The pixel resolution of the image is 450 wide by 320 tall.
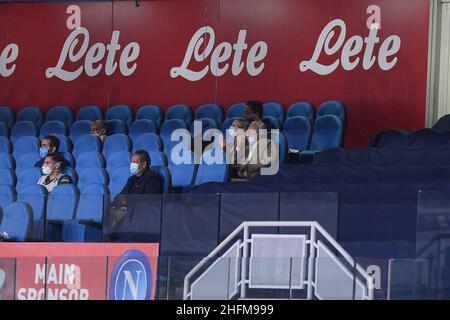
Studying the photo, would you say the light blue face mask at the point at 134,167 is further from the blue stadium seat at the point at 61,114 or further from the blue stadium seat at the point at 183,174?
the blue stadium seat at the point at 61,114

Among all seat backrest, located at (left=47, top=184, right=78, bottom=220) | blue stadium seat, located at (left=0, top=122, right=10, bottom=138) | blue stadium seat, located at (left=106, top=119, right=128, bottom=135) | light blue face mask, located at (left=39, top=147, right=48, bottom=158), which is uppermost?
blue stadium seat, located at (left=106, top=119, right=128, bottom=135)

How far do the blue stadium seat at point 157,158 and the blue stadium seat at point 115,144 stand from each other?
51 cm

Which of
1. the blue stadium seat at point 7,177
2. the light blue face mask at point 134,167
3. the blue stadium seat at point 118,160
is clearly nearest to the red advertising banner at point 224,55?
the blue stadium seat at point 118,160

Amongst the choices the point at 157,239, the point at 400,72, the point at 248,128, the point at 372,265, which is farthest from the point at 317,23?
the point at 372,265

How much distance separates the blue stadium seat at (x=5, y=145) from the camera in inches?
427

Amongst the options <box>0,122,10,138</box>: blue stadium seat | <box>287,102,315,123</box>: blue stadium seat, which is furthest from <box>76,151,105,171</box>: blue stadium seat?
<box>287,102,315,123</box>: blue stadium seat

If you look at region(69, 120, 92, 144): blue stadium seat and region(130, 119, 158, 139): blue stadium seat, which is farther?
region(69, 120, 92, 144): blue stadium seat

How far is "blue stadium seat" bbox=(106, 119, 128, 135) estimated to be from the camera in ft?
36.4

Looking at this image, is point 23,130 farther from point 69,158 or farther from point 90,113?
point 69,158

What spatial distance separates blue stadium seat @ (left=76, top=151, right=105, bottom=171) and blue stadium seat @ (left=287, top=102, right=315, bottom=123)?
211cm

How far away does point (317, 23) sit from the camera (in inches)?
464

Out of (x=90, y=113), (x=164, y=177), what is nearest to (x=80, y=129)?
(x=90, y=113)

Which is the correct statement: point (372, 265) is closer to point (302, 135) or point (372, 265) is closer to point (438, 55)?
point (302, 135)

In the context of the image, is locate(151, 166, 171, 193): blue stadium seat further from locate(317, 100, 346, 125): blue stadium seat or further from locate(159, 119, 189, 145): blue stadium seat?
locate(317, 100, 346, 125): blue stadium seat
